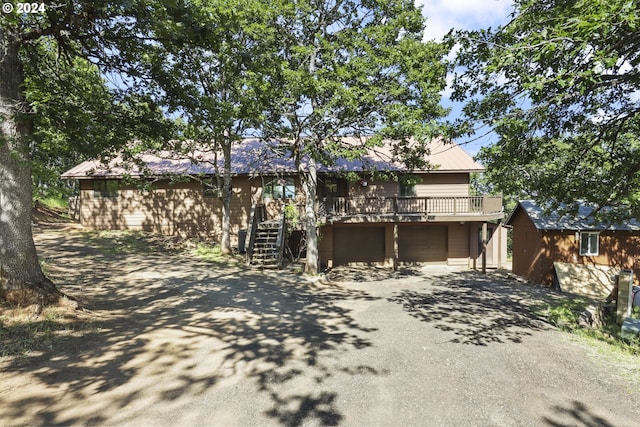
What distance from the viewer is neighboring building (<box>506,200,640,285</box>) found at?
14.5 meters

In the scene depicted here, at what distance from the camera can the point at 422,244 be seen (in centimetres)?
1941

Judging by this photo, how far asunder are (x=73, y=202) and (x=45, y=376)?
2730cm

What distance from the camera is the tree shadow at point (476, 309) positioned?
7.12 metres

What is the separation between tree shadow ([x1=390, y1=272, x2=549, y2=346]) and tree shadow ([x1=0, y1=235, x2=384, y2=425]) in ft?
6.80

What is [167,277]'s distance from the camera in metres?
10.6

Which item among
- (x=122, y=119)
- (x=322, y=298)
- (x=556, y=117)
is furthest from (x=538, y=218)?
(x=122, y=119)

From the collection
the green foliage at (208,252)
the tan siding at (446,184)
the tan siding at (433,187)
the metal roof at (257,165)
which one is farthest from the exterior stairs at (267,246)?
the tan siding at (446,184)

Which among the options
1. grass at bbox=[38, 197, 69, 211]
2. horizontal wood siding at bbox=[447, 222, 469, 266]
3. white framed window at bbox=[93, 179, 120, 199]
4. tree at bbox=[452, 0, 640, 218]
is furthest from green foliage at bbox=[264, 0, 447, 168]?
grass at bbox=[38, 197, 69, 211]

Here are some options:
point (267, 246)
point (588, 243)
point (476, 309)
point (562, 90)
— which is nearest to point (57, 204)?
point (267, 246)

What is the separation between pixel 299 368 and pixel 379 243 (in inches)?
582

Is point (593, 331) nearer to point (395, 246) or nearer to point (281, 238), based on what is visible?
point (395, 246)

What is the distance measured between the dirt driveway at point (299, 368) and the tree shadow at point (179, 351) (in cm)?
2

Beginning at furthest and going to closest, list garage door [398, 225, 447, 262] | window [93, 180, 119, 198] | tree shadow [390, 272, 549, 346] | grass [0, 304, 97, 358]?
1. garage door [398, 225, 447, 262]
2. window [93, 180, 119, 198]
3. tree shadow [390, 272, 549, 346]
4. grass [0, 304, 97, 358]

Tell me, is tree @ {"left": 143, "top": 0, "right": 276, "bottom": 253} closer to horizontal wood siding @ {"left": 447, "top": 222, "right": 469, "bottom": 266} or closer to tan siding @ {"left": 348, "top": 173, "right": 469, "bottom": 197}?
tan siding @ {"left": 348, "top": 173, "right": 469, "bottom": 197}
